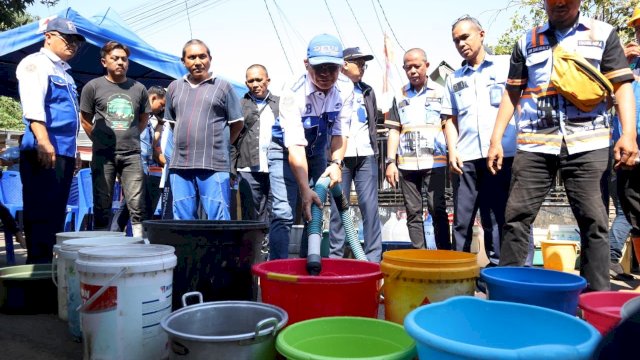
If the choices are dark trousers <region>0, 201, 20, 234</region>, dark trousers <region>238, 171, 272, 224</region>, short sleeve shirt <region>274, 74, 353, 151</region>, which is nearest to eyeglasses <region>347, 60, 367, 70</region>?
short sleeve shirt <region>274, 74, 353, 151</region>

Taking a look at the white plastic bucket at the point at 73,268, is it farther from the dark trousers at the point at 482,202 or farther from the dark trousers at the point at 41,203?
the dark trousers at the point at 482,202

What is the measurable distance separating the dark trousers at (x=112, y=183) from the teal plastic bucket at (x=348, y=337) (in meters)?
3.11

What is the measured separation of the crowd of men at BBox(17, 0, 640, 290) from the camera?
8.77 ft

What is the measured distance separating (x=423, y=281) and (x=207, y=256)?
97 centimetres

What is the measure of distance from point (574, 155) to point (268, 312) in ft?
6.33

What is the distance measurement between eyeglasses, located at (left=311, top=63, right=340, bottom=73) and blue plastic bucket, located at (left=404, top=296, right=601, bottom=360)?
164cm

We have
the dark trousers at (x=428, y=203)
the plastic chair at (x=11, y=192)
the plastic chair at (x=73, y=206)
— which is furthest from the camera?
the plastic chair at (x=73, y=206)

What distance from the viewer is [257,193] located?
483 cm

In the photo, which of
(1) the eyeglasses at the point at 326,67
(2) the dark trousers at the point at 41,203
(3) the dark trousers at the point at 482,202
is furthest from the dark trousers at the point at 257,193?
(1) the eyeglasses at the point at 326,67

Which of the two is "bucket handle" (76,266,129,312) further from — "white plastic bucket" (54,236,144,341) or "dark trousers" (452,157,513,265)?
"dark trousers" (452,157,513,265)

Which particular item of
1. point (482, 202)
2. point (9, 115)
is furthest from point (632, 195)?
point (9, 115)

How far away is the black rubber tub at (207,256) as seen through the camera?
2.19 metres

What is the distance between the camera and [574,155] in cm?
268

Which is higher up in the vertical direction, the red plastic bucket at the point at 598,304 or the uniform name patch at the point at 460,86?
the uniform name patch at the point at 460,86
